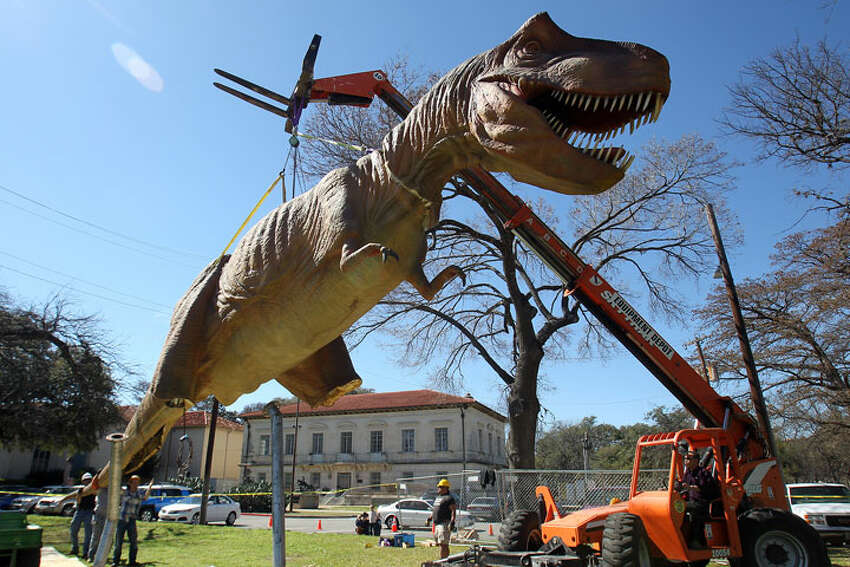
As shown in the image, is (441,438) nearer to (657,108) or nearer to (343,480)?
(343,480)

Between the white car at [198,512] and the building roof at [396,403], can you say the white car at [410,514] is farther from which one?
the building roof at [396,403]

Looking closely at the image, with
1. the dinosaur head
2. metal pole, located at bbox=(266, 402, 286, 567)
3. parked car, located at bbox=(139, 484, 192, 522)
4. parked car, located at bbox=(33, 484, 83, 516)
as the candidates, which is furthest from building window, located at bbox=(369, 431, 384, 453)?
the dinosaur head

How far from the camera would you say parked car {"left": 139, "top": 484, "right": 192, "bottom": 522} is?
20812mm

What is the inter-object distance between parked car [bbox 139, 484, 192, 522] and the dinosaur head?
22.0 metres

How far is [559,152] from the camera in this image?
2.07m

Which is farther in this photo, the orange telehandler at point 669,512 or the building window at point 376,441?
the building window at point 376,441

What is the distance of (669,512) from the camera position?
21.8ft

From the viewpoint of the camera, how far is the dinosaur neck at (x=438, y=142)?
2387 millimetres

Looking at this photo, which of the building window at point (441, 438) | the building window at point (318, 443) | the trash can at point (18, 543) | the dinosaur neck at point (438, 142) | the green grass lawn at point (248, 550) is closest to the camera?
the dinosaur neck at point (438, 142)

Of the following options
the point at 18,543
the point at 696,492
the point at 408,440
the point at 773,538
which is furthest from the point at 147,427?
the point at 408,440

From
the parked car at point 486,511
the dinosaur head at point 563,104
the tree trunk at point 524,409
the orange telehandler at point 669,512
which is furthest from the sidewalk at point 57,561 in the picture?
the parked car at point 486,511

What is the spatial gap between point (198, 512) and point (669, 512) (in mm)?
18228

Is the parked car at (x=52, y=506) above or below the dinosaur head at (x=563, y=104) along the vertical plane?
below

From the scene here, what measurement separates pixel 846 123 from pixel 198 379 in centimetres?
1358
